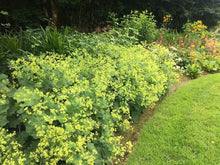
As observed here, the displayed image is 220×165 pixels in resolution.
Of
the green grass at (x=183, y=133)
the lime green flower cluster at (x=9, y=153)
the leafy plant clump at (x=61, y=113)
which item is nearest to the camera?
the lime green flower cluster at (x=9, y=153)

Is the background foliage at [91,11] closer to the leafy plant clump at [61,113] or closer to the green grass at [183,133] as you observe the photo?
the green grass at [183,133]

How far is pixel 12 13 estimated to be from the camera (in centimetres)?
790

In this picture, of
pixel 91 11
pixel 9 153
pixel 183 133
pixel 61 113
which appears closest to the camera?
pixel 9 153

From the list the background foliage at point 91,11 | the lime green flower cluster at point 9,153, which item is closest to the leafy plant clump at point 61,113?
the lime green flower cluster at point 9,153

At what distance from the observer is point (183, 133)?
3.12m

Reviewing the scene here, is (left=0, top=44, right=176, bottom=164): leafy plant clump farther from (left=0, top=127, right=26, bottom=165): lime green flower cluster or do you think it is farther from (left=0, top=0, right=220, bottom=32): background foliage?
(left=0, top=0, right=220, bottom=32): background foliage

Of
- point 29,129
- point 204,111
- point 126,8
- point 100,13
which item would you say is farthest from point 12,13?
point 204,111

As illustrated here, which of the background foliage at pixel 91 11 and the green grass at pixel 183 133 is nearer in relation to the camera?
the green grass at pixel 183 133

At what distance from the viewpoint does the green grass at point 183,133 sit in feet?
8.95

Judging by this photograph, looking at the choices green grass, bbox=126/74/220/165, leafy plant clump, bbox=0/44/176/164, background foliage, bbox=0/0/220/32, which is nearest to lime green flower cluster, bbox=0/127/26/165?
leafy plant clump, bbox=0/44/176/164

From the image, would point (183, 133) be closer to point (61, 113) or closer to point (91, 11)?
point (61, 113)

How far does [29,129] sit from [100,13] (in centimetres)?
1049

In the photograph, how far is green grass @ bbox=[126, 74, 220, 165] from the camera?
2.73 m

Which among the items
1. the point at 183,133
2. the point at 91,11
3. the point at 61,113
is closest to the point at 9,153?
the point at 61,113
